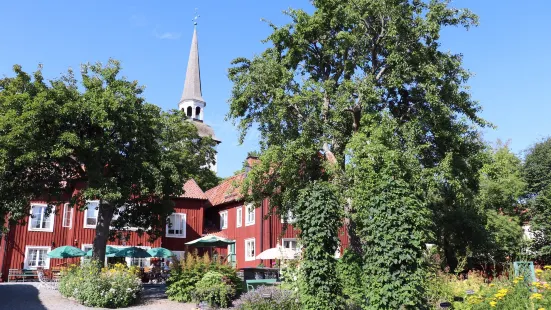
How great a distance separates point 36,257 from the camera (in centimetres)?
2920

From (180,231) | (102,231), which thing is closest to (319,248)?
(102,231)

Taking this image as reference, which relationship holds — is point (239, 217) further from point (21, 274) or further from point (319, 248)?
point (319, 248)

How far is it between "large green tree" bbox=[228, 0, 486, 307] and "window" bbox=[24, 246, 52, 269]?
1774 centimetres

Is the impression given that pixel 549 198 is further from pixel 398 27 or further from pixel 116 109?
pixel 116 109

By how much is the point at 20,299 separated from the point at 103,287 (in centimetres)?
354

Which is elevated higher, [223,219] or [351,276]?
[223,219]

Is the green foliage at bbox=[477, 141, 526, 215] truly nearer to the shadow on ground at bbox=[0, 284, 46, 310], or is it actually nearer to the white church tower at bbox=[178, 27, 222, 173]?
the shadow on ground at bbox=[0, 284, 46, 310]

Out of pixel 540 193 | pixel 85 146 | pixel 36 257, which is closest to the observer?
pixel 85 146

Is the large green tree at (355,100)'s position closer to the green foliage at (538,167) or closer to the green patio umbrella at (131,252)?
the green patio umbrella at (131,252)

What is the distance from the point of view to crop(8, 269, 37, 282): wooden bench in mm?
27703

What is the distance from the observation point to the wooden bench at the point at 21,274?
2770 centimetres

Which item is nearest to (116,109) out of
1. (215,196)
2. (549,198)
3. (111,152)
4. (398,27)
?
(111,152)

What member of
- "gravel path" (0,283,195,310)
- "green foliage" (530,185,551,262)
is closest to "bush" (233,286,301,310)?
"gravel path" (0,283,195,310)

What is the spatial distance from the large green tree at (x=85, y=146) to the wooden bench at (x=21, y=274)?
31.8 feet
